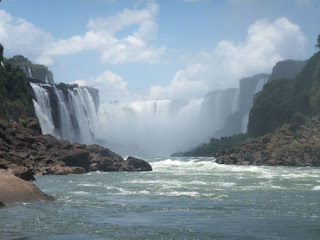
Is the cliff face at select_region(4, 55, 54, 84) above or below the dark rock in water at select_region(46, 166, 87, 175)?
above

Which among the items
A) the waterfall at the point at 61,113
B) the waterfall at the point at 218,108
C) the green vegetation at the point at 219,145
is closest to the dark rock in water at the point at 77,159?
the waterfall at the point at 61,113

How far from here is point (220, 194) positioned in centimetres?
2212

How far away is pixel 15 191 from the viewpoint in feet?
56.5

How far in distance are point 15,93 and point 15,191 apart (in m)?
52.5

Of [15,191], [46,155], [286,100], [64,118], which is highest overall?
[286,100]

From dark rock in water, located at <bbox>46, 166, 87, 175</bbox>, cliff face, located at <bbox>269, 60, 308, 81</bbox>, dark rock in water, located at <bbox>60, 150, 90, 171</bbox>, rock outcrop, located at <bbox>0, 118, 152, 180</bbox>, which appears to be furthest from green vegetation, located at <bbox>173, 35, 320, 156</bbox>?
dark rock in water, located at <bbox>46, 166, 87, 175</bbox>

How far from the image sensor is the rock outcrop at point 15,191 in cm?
1664

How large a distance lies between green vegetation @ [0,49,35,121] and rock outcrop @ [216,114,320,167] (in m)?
31.4

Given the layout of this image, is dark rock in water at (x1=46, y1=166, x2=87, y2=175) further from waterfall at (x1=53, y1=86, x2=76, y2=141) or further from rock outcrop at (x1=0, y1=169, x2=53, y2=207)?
waterfall at (x1=53, y1=86, x2=76, y2=141)

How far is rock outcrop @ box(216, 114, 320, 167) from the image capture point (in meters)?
62.5

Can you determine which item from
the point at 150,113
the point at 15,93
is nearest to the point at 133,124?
the point at 150,113

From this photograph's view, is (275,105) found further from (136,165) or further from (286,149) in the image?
(136,165)

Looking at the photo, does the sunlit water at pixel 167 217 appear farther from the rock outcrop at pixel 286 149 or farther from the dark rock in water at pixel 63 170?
the rock outcrop at pixel 286 149

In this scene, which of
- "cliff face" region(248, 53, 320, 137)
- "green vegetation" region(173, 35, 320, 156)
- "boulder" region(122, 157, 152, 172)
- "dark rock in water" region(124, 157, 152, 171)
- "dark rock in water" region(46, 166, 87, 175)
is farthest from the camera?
"cliff face" region(248, 53, 320, 137)
